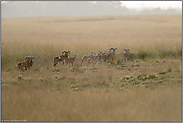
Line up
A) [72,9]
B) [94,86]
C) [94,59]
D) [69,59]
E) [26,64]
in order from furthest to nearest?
[72,9] < [94,59] < [69,59] < [26,64] < [94,86]

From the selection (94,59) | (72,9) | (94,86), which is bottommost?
(94,86)

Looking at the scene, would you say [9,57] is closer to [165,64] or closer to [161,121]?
[165,64]

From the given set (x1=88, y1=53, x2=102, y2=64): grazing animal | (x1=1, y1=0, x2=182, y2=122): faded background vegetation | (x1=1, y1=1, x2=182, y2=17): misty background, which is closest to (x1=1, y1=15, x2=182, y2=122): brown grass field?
(x1=1, y1=0, x2=182, y2=122): faded background vegetation

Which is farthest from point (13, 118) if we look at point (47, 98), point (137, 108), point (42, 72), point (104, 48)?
point (104, 48)

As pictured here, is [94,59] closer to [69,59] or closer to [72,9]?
[69,59]

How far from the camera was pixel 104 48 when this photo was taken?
12.5 m

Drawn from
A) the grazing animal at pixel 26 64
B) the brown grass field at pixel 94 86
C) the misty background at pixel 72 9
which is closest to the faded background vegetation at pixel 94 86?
the brown grass field at pixel 94 86

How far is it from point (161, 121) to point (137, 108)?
27.7 inches

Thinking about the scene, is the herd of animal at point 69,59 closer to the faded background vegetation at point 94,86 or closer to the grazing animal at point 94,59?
the grazing animal at point 94,59

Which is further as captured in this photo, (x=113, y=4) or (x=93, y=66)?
(x=113, y=4)

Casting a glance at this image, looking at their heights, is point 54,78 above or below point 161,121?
above

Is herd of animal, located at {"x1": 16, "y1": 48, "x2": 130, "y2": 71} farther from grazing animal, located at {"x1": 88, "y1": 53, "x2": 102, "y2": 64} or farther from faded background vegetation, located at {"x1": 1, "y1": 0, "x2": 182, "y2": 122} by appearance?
faded background vegetation, located at {"x1": 1, "y1": 0, "x2": 182, "y2": 122}

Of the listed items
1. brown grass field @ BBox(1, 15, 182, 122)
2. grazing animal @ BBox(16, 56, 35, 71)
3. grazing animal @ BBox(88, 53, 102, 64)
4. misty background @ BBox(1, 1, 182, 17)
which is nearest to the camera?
brown grass field @ BBox(1, 15, 182, 122)

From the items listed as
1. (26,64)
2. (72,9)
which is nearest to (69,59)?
(26,64)
